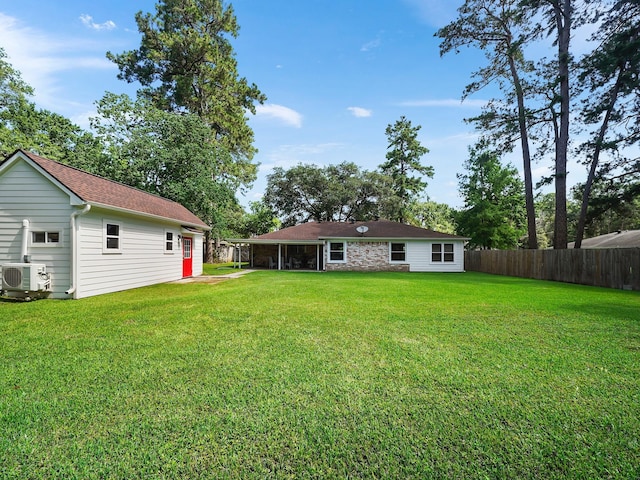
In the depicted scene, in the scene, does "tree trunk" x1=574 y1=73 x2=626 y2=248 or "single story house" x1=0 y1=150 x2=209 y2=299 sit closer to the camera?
"single story house" x1=0 y1=150 x2=209 y2=299

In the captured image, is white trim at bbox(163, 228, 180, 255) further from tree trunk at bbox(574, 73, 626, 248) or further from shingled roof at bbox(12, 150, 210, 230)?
tree trunk at bbox(574, 73, 626, 248)

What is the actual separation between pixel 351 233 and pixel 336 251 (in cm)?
157

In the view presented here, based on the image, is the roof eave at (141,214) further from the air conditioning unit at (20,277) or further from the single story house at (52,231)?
the air conditioning unit at (20,277)

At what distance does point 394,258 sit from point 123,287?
1398 centimetres

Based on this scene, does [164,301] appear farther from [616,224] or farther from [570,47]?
[616,224]

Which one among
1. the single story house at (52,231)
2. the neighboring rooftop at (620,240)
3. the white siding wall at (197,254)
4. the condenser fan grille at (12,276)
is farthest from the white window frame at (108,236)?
the neighboring rooftop at (620,240)

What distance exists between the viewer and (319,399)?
8.22 feet

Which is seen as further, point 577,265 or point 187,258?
point 187,258

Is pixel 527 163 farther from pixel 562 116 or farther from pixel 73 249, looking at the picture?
pixel 73 249

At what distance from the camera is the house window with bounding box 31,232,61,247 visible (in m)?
7.79

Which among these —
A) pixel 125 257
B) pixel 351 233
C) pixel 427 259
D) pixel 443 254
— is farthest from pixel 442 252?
pixel 125 257

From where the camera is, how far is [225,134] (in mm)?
24047

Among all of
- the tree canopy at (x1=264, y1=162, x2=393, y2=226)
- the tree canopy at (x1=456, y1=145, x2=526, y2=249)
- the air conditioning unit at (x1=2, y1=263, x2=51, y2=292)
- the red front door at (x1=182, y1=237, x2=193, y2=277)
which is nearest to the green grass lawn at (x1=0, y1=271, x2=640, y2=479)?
the air conditioning unit at (x1=2, y1=263, x2=51, y2=292)

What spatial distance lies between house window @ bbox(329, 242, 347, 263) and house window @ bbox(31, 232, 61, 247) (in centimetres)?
1290
